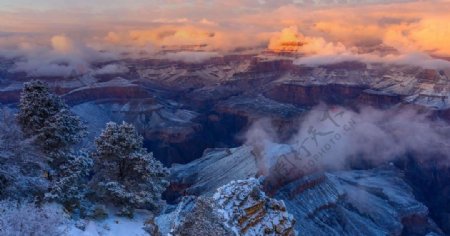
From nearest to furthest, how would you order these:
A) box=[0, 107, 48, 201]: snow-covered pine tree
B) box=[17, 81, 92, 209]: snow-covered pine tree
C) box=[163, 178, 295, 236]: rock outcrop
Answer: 1. box=[163, 178, 295, 236]: rock outcrop
2. box=[0, 107, 48, 201]: snow-covered pine tree
3. box=[17, 81, 92, 209]: snow-covered pine tree

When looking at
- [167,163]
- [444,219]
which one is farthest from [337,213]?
[167,163]

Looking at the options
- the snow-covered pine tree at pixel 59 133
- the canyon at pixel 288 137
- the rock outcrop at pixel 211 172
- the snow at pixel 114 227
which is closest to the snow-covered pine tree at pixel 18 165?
the snow-covered pine tree at pixel 59 133

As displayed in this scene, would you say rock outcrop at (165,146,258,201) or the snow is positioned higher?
the snow

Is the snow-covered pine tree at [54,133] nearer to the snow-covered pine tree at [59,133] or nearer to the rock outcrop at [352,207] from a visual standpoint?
the snow-covered pine tree at [59,133]

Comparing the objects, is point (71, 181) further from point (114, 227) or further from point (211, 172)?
point (211, 172)

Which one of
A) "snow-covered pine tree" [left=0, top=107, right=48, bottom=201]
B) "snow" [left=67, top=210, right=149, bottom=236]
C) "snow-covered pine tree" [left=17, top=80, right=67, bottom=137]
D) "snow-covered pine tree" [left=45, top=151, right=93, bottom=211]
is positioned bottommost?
"snow" [left=67, top=210, right=149, bottom=236]

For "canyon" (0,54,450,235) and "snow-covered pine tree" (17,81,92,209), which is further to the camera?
"canyon" (0,54,450,235)

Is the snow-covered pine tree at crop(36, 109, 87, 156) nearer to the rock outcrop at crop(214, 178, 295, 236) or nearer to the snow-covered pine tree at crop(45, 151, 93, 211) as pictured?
the snow-covered pine tree at crop(45, 151, 93, 211)

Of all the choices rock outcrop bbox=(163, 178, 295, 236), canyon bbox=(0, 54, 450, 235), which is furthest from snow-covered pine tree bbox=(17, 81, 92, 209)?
canyon bbox=(0, 54, 450, 235)

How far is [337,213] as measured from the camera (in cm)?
6756

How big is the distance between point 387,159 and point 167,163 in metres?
64.9

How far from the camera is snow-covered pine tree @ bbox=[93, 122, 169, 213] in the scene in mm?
30212

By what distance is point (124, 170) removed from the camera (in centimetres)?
3192

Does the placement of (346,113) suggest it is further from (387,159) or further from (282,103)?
(387,159)
